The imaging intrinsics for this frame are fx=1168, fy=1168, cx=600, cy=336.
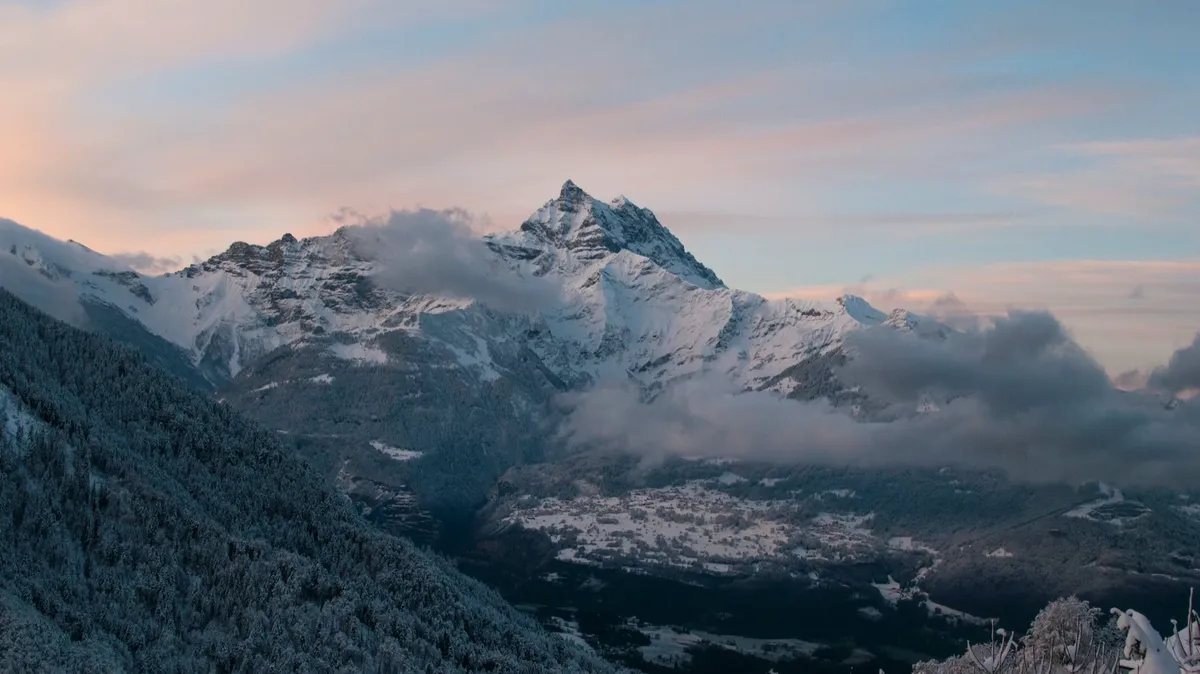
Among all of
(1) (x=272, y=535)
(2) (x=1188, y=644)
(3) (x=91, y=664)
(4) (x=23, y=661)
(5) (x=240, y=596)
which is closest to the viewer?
(2) (x=1188, y=644)

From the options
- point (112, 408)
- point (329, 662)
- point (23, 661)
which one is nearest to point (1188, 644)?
point (23, 661)

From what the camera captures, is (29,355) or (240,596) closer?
(240,596)

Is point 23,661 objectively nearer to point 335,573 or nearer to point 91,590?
point 91,590

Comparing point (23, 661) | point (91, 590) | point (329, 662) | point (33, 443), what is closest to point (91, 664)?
point (23, 661)

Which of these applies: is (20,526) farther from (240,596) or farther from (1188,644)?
(1188,644)

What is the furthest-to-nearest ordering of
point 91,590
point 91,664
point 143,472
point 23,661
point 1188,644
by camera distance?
point 143,472 < point 91,590 < point 91,664 < point 23,661 < point 1188,644

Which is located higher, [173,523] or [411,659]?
[173,523]

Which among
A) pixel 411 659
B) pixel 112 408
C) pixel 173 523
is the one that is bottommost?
pixel 411 659
